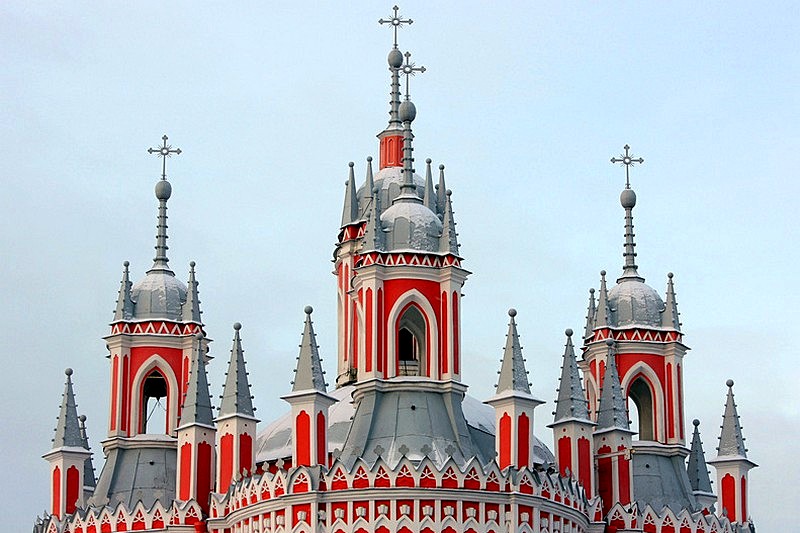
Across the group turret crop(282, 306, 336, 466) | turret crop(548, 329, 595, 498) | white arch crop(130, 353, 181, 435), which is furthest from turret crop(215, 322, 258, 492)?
turret crop(548, 329, 595, 498)

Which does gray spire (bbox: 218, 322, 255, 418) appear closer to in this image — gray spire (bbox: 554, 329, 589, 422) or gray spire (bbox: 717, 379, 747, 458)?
gray spire (bbox: 554, 329, 589, 422)

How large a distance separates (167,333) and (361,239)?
7.76 metres

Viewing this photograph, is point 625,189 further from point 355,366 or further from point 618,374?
point 355,366

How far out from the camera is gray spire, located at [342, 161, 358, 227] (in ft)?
261

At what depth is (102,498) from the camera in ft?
245

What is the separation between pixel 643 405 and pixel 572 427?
8.22m

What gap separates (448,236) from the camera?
70875 millimetres

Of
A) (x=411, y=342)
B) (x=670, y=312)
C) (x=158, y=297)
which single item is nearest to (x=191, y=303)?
(x=158, y=297)

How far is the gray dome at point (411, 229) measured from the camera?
232 ft

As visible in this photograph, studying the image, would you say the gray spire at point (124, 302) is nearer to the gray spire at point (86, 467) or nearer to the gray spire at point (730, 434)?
the gray spire at point (86, 467)

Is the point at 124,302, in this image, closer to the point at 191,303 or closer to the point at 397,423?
the point at 191,303

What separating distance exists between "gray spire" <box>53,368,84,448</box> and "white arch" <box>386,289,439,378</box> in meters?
13.3

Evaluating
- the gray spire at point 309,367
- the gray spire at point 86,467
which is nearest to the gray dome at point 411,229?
the gray spire at point 309,367

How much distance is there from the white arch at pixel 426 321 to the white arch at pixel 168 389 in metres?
10.5
